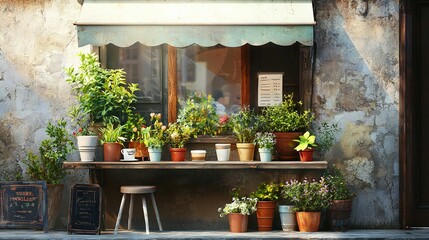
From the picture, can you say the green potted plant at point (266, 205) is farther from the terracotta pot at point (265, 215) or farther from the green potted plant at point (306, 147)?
the green potted plant at point (306, 147)

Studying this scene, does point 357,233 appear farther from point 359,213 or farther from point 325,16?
point 325,16

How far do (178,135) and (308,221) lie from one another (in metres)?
2.00

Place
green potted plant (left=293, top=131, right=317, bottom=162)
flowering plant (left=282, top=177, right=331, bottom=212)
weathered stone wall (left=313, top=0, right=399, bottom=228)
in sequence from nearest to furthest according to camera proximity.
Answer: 1. flowering plant (left=282, top=177, right=331, bottom=212)
2. green potted plant (left=293, top=131, right=317, bottom=162)
3. weathered stone wall (left=313, top=0, right=399, bottom=228)

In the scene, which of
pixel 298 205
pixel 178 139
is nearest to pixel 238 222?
pixel 298 205

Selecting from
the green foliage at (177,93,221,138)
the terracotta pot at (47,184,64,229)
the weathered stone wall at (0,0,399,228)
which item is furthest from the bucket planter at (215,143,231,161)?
the terracotta pot at (47,184,64,229)

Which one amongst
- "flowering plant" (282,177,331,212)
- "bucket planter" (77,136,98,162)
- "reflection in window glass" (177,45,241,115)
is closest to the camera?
"flowering plant" (282,177,331,212)

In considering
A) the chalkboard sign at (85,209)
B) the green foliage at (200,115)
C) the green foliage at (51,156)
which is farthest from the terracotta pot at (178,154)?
the green foliage at (51,156)

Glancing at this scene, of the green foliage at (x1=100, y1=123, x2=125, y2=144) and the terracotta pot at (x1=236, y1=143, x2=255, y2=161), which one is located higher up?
the green foliage at (x1=100, y1=123, x2=125, y2=144)

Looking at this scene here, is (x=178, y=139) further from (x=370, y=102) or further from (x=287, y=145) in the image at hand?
(x=370, y=102)

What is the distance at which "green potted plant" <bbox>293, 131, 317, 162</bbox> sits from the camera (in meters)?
12.4

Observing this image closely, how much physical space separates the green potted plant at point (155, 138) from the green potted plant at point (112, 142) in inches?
12.7

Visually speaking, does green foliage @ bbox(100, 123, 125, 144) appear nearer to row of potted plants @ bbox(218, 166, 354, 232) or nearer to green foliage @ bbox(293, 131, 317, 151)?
row of potted plants @ bbox(218, 166, 354, 232)

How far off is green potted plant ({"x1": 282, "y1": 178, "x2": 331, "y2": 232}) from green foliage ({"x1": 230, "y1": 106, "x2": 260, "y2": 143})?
0.89 metres

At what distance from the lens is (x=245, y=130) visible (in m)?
12.8
